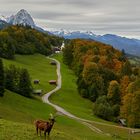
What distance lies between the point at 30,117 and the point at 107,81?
69571mm

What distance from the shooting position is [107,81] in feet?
439

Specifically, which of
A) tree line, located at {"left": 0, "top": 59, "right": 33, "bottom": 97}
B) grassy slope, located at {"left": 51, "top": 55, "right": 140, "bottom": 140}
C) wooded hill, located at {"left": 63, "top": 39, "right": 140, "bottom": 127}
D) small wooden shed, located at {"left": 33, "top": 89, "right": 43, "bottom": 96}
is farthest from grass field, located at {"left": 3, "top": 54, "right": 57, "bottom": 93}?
tree line, located at {"left": 0, "top": 59, "right": 33, "bottom": 97}

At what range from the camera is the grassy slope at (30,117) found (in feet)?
120

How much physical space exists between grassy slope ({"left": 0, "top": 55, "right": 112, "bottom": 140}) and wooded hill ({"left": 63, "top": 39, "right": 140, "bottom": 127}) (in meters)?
14.0

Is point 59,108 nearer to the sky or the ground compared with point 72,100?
nearer to the sky

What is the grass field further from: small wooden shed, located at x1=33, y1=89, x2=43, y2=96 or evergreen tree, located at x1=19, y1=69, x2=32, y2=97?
evergreen tree, located at x1=19, y1=69, x2=32, y2=97

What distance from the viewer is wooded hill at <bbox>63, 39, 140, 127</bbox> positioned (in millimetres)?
91988

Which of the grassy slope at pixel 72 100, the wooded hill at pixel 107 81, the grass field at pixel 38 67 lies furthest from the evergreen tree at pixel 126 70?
the grass field at pixel 38 67

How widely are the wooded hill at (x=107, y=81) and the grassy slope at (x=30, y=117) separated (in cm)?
1401

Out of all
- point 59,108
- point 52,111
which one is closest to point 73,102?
point 59,108

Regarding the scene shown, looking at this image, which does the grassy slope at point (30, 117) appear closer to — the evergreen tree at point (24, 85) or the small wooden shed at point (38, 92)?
the evergreen tree at point (24, 85)

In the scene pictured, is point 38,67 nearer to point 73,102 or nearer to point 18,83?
point 73,102

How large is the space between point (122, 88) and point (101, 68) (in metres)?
16.2

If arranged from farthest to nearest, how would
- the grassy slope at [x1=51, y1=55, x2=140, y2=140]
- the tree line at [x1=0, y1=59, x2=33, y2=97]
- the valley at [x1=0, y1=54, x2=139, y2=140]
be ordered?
1. the tree line at [x1=0, y1=59, x2=33, y2=97]
2. the grassy slope at [x1=51, y1=55, x2=140, y2=140]
3. the valley at [x1=0, y1=54, x2=139, y2=140]
